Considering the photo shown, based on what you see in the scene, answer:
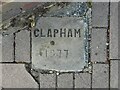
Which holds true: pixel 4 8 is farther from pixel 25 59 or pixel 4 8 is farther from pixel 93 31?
pixel 93 31

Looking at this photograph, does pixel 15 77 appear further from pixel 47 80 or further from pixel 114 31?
pixel 114 31

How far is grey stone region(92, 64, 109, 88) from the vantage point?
3.51 metres

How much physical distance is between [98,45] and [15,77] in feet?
2.53

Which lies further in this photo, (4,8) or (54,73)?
(54,73)

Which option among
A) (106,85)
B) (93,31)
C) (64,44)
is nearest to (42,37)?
(64,44)

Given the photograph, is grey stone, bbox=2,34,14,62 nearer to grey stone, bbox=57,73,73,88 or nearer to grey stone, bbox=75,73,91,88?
grey stone, bbox=57,73,73,88

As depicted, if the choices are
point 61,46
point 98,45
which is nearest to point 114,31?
point 98,45

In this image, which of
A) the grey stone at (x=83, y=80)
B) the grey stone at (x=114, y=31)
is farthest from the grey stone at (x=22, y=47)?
the grey stone at (x=114, y=31)

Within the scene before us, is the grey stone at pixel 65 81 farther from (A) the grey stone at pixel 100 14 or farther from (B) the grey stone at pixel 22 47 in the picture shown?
(A) the grey stone at pixel 100 14

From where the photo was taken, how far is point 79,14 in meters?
3.49

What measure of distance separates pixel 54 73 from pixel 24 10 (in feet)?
2.11

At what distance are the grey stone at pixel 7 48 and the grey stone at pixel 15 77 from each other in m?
0.06

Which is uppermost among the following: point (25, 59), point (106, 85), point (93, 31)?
point (93, 31)

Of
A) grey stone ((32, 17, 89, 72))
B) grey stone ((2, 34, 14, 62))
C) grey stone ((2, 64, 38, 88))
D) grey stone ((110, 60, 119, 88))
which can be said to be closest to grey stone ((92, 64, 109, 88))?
grey stone ((110, 60, 119, 88))
